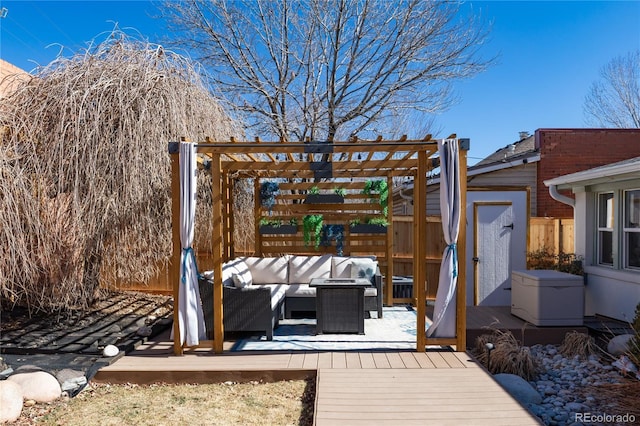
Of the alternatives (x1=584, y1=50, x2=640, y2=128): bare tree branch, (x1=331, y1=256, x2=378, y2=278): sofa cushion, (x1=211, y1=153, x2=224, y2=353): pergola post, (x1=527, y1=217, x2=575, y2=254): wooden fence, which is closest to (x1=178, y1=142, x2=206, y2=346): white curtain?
(x1=211, y1=153, x2=224, y2=353): pergola post

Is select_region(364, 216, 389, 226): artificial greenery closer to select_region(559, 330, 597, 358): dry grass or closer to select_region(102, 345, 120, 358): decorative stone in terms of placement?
select_region(559, 330, 597, 358): dry grass

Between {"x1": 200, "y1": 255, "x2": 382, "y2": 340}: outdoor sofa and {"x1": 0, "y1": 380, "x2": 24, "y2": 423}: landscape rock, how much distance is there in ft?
6.92

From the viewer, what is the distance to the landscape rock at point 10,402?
3693mm

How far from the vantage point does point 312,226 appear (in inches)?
318

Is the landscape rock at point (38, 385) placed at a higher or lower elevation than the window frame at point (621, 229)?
lower

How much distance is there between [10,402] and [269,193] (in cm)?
517

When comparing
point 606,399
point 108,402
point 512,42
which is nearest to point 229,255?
point 108,402

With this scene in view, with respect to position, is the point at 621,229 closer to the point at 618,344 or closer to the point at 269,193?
the point at 618,344

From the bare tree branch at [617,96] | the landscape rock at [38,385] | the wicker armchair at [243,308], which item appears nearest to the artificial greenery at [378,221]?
the wicker armchair at [243,308]

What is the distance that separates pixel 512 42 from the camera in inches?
470

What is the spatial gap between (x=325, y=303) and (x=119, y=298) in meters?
4.50

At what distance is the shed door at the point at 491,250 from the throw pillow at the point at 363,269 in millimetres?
2138

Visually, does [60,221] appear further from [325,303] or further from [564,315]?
[564,315]

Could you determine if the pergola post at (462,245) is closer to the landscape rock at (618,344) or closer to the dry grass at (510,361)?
the dry grass at (510,361)
